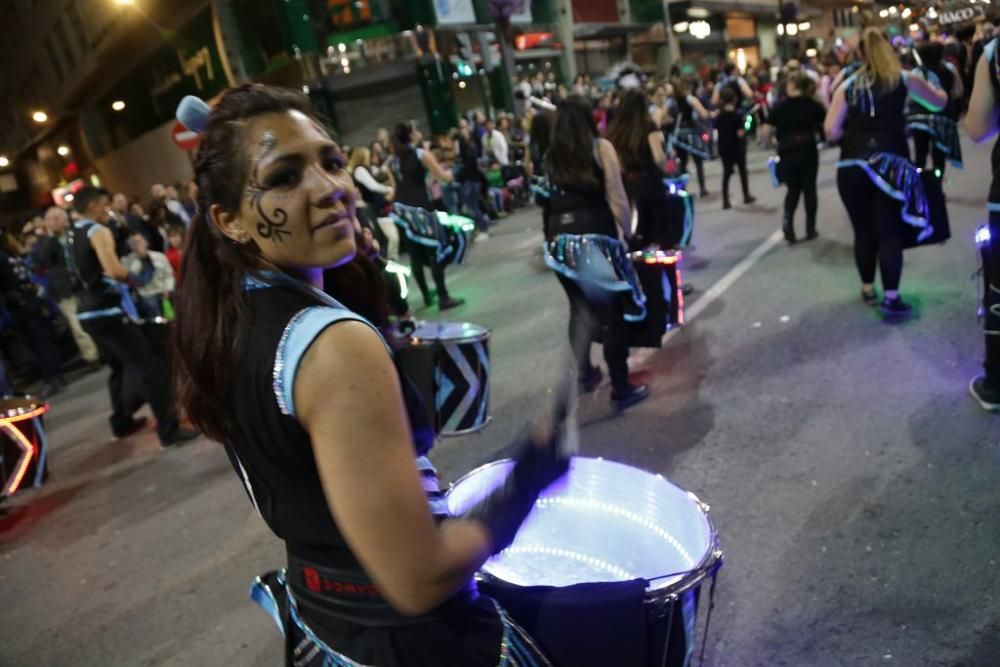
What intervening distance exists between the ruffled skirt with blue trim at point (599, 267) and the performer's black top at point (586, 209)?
51mm

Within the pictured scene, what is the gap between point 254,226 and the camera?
122 centimetres

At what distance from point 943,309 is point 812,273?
5.01 feet

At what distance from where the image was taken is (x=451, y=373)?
116 inches

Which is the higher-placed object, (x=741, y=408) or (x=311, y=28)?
(x=311, y=28)

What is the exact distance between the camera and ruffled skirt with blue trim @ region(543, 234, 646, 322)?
4.34 m

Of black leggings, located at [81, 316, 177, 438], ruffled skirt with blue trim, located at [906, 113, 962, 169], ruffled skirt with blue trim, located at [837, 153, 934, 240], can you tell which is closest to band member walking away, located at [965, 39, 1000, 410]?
ruffled skirt with blue trim, located at [837, 153, 934, 240]

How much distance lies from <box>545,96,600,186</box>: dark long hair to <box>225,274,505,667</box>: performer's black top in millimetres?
3282

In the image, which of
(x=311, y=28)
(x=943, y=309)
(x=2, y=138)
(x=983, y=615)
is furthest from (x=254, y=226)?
(x=2, y=138)

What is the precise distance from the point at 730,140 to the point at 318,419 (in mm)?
10142

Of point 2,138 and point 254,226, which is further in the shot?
point 2,138

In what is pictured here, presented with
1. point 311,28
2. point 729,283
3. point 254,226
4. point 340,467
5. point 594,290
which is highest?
point 311,28

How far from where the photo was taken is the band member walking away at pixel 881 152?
466 cm

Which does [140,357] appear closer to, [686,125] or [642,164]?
[642,164]

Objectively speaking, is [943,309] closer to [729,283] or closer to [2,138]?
[729,283]
